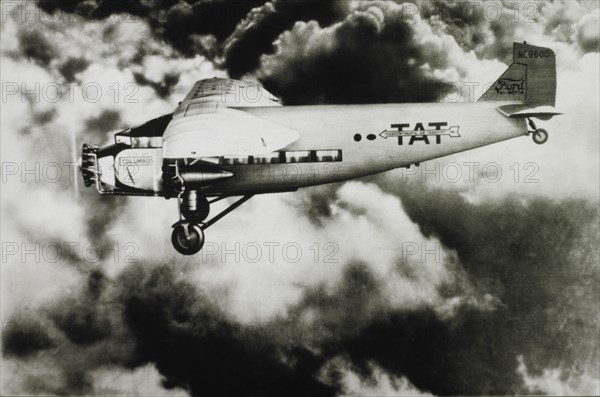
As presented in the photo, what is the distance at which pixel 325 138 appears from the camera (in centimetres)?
361

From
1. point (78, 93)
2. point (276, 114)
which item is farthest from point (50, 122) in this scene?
point (276, 114)

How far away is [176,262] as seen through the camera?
388 centimetres

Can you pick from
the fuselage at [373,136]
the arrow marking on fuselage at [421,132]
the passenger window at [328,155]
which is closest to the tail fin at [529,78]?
the fuselage at [373,136]

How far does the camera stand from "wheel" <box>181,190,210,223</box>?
3.66 meters

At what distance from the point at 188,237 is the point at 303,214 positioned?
856mm

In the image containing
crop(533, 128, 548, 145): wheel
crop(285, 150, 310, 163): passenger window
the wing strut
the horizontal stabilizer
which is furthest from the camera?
the wing strut

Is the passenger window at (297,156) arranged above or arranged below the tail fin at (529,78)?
below

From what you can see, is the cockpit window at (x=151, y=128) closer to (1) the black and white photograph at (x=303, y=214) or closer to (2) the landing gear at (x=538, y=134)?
(1) the black and white photograph at (x=303, y=214)

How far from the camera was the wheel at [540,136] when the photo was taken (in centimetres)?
371

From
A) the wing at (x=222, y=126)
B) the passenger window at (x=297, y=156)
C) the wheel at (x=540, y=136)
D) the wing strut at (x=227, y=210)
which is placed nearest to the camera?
the wing at (x=222, y=126)

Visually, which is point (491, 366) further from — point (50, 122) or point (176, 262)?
point (50, 122)

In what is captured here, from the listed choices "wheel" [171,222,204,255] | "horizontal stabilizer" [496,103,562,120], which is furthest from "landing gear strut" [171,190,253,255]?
"horizontal stabilizer" [496,103,562,120]

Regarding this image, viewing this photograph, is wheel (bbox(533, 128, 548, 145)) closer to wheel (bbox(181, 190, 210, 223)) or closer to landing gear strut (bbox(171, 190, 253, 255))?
landing gear strut (bbox(171, 190, 253, 255))

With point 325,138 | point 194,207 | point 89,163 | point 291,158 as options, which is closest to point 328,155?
point 325,138
